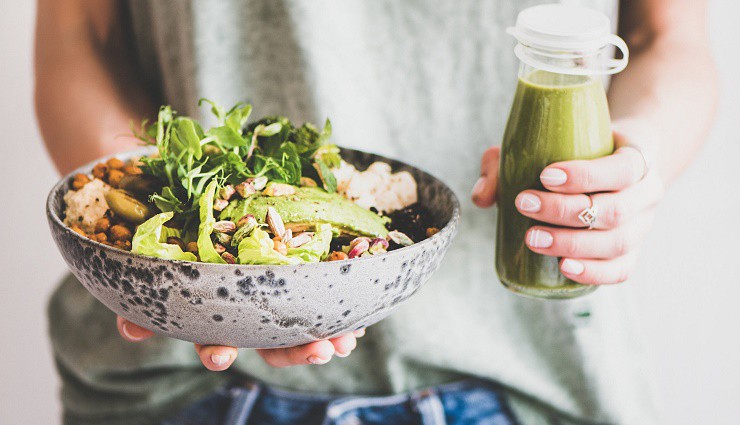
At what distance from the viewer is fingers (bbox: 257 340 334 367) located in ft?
2.38

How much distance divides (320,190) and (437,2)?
0.47m

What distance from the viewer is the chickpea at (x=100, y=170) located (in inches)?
33.0

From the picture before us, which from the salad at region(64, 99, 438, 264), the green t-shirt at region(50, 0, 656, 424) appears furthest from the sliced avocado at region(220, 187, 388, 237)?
the green t-shirt at region(50, 0, 656, 424)

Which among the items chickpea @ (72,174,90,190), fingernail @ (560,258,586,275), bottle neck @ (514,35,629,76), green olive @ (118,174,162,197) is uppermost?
bottle neck @ (514,35,629,76)

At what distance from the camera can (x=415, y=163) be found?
118 centimetres

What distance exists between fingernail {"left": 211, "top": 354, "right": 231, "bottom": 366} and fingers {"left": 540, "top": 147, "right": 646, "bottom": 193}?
391 millimetres

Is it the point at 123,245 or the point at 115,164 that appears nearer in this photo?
the point at 123,245

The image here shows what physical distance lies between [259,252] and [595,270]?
0.42 meters

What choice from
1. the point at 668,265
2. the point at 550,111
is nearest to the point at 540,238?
the point at 550,111

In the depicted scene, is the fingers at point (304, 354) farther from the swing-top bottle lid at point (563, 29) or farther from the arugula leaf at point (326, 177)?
the swing-top bottle lid at point (563, 29)

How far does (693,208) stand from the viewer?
68.6 inches

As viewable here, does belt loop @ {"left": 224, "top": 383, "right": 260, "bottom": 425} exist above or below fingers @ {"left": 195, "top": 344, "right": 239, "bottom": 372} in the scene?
below

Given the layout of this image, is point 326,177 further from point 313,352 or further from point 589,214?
point 589,214

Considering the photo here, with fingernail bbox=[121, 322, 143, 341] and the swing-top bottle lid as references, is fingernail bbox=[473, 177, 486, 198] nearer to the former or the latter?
the swing-top bottle lid
